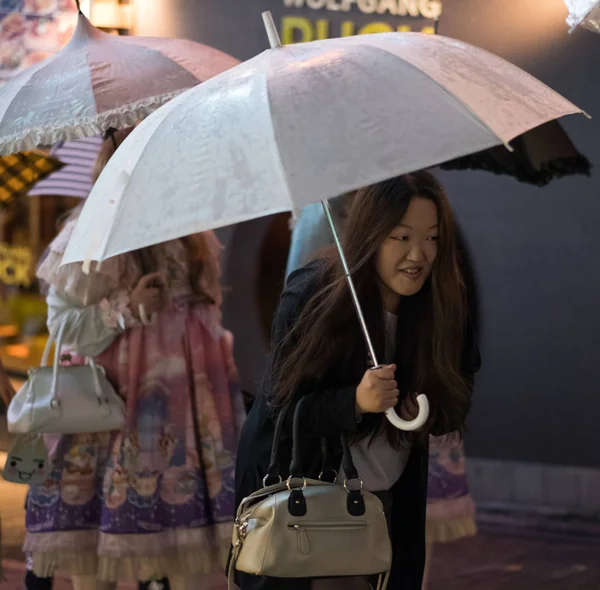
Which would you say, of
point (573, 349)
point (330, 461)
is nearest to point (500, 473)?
point (573, 349)

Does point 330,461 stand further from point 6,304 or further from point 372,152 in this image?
point 6,304

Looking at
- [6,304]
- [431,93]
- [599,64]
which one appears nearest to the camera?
[431,93]

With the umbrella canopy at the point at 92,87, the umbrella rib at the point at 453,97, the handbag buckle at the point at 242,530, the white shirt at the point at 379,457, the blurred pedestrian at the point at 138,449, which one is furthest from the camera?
the blurred pedestrian at the point at 138,449

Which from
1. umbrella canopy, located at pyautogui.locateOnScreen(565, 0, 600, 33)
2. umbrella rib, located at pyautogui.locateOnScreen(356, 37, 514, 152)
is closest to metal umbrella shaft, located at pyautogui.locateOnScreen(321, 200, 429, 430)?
umbrella rib, located at pyautogui.locateOnScreen(356, 37, 514, 152)

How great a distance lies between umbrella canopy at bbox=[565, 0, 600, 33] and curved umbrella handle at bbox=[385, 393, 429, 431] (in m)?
1.58

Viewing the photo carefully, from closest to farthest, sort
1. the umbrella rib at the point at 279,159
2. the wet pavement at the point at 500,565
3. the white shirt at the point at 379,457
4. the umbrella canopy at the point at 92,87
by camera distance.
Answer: the umbrella rib at the point at 279,159 → the white shirt at the point at 379,457 → the umbrella canopy at the point at 92,87 → the wet pavement at the point at 500,565

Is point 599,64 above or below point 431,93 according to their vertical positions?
above

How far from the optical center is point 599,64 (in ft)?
22.3

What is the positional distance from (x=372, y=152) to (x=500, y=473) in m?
4.85

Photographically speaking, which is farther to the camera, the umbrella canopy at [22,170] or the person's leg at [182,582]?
the umbrella canopy at [22,170]

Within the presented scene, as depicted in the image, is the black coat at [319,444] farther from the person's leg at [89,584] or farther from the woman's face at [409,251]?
the person's leg at [89,584]

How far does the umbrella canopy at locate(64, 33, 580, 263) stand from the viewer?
2.62 m

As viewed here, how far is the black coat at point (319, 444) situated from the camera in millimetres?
3076

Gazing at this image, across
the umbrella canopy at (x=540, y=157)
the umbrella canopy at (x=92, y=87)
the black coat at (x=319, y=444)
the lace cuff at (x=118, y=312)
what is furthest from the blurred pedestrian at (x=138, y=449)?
the black coat at (x=319, y=444)
